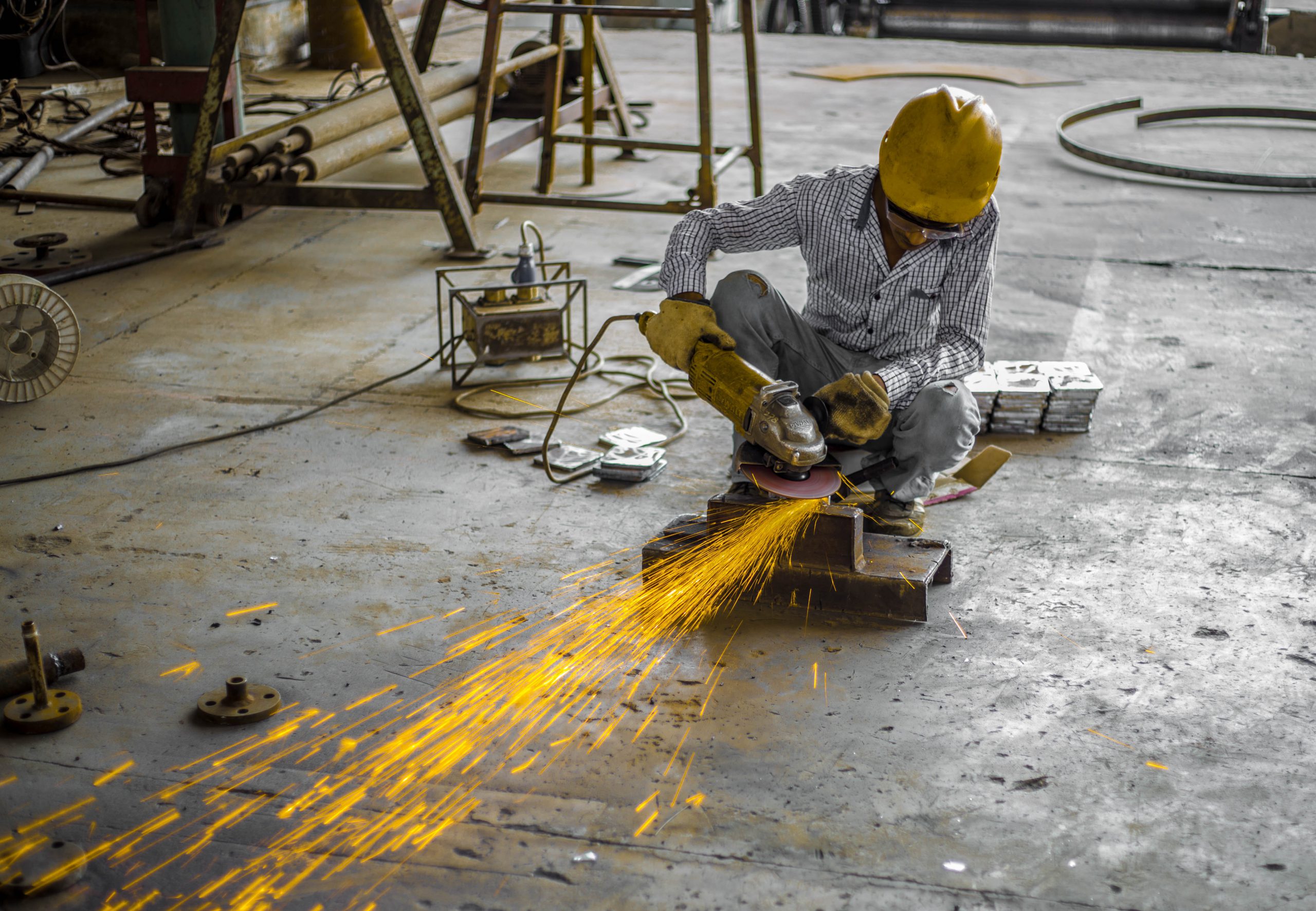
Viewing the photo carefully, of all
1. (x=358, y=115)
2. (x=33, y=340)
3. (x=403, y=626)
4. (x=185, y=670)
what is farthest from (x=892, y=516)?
(x=358, y=115)

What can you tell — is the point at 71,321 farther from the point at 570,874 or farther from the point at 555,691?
the point at 570,874

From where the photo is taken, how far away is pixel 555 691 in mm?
2604

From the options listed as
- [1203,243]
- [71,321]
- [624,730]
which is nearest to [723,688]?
[624,730]

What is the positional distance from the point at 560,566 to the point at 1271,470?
2268mm

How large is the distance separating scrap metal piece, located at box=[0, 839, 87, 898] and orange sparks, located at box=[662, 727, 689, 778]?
1.02 m

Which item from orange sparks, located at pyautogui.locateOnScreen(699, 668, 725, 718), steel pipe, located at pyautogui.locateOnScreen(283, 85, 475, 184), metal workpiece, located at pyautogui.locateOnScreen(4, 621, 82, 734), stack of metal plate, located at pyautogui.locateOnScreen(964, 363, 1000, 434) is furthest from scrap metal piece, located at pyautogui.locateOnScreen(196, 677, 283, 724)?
steel pipe, located at pyautogui.locateOnScreen(283, 85, 475, 184)

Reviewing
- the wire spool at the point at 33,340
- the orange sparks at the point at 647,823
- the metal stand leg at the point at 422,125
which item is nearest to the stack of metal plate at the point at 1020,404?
the orange sparks at the point at 647,823

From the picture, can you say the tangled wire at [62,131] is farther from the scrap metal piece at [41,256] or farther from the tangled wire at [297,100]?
the scrap metal piece at [41,256]

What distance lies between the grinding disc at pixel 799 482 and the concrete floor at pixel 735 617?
1.17ft

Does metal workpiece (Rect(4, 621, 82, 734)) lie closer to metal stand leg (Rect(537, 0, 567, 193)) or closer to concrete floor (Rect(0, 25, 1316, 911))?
concrete floor (Rect(0, 25, 1316, 911))

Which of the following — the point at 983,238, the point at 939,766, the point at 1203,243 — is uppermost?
the point at 983,238

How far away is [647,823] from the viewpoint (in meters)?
2.19

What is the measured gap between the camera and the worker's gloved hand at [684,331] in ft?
9.72

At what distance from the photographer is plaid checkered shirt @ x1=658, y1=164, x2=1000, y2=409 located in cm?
304
